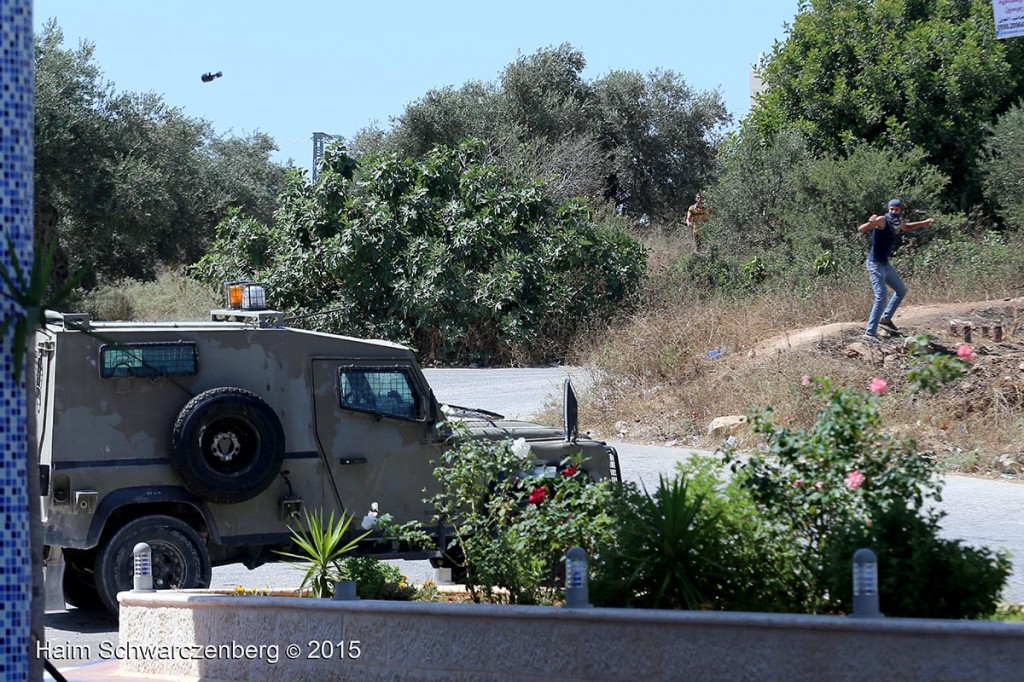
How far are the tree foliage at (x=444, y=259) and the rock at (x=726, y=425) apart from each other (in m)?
8.96

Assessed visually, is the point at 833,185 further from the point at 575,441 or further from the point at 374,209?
the point at 575,441

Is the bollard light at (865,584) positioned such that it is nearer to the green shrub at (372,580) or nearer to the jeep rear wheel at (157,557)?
the green shrub at (372,580)

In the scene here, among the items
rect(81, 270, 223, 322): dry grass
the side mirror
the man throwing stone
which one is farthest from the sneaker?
rect(81, 270, 223, 322): dry grass

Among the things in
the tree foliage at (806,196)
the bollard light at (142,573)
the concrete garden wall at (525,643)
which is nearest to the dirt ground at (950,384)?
the tree foliage at (806,196)

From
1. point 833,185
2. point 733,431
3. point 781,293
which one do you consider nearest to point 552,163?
point 833,185

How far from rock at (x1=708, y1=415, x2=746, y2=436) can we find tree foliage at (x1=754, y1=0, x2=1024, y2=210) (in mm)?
14890

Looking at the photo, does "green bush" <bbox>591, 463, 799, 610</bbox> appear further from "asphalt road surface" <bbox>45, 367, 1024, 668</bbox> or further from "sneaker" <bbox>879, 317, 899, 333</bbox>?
"sneaker" <bbox>879, 317, 899, 333</bbox>

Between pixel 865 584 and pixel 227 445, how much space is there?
15.6ft

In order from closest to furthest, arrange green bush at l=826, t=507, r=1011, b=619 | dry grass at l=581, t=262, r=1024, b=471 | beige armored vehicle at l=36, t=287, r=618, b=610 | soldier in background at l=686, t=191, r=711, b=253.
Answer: green bush at l=826, t=507, r=1011, b=619 → beige armored vehicle at l=36, t=287, r=618, b=610 → dry grass at l=581, t=262, r=1024, b=471 → soldier in background at l=686, t=191, r=711, b=253

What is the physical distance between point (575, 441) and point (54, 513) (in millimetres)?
3699

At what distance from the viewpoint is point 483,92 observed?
143 ft

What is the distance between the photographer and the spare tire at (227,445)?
852 cm

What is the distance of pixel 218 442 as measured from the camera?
8625 millimetres

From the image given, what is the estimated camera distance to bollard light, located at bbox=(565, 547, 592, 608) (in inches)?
237
